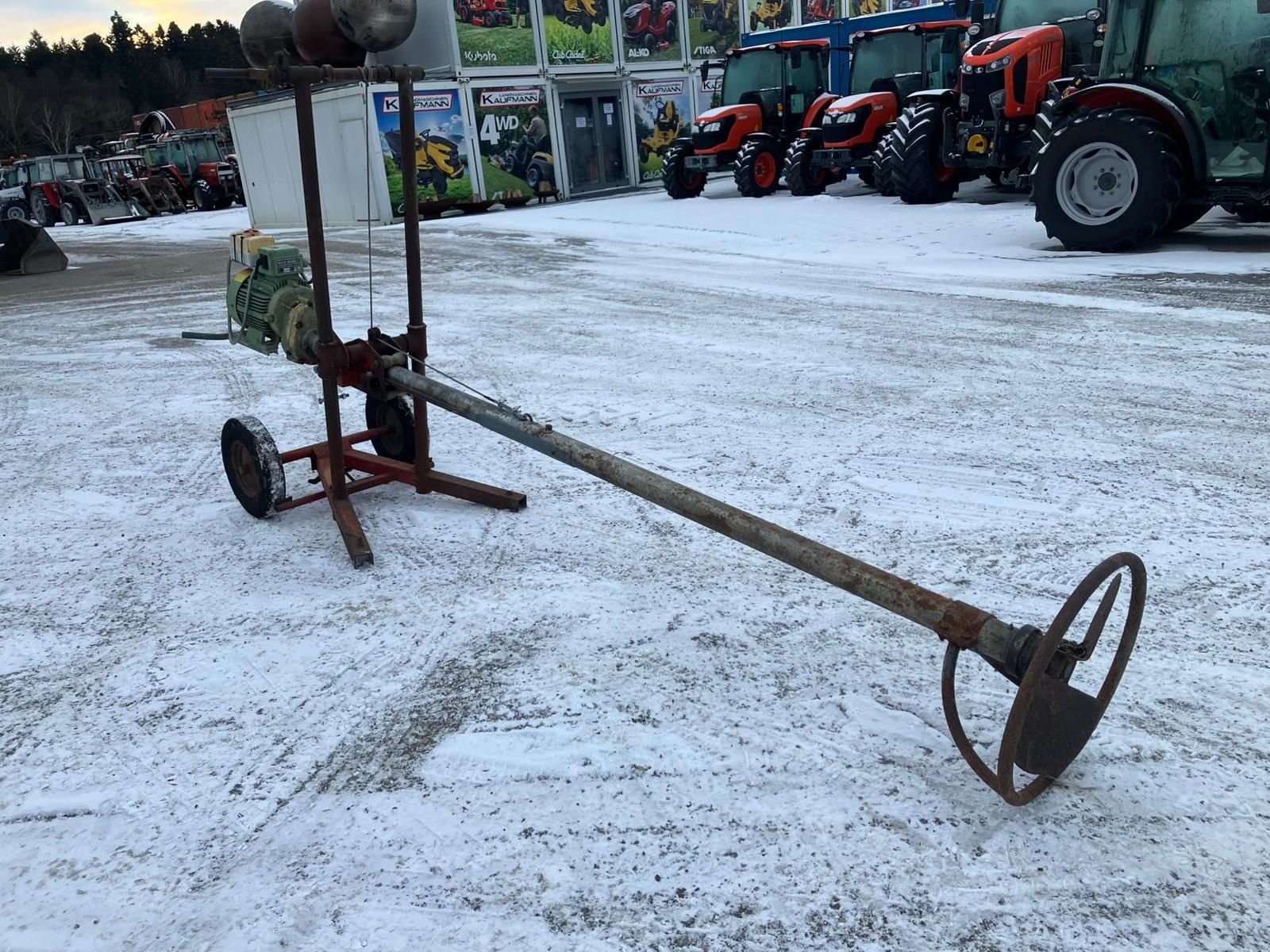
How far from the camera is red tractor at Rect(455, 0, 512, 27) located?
736 inches

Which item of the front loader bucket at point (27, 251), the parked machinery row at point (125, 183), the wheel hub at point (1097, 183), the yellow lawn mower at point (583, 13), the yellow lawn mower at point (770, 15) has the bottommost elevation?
the front loader bucket at point (27, 251)

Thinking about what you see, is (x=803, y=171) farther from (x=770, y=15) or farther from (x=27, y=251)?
(x=770, y=15)

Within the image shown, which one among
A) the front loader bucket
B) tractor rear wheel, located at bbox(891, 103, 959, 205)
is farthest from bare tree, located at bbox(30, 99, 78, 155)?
tractor rear wheel, located at bbox(891, 103, 959, 205)

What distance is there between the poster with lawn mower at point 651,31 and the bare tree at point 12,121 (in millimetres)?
43989

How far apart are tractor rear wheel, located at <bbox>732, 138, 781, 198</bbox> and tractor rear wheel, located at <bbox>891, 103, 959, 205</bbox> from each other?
3378 mm

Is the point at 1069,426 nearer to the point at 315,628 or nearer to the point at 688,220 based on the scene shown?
the point at 315,628

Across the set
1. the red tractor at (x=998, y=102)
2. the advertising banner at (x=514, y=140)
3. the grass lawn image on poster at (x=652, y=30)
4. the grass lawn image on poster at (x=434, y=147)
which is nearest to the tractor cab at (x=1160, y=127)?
the red tractor at (x=998, y=102)

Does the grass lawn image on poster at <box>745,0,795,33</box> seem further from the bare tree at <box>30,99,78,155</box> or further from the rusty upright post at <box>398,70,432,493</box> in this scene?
the bare tree at <box>30,99,78,155</box>

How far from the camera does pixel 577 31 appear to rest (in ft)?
67.1

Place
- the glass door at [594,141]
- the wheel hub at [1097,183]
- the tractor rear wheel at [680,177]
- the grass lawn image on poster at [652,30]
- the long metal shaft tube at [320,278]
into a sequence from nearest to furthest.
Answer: the long metal shaft tube at [320,278], the wheel hub at [1097,183], the tractor rear wheel at [680,177], the glass door at [594,141], the grass lawn image on poster at [652,30]

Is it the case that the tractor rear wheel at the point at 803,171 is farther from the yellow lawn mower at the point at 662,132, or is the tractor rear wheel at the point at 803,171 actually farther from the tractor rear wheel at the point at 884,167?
the yellow lawn mower at the point at 662,132

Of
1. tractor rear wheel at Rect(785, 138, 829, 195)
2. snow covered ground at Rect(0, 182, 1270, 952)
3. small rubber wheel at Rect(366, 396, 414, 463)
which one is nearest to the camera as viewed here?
snow covered ground at Rect(0, 182, 1270, 952)

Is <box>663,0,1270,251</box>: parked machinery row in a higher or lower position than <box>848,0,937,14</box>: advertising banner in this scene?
lower

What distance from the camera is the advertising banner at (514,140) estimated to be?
1953 cm
